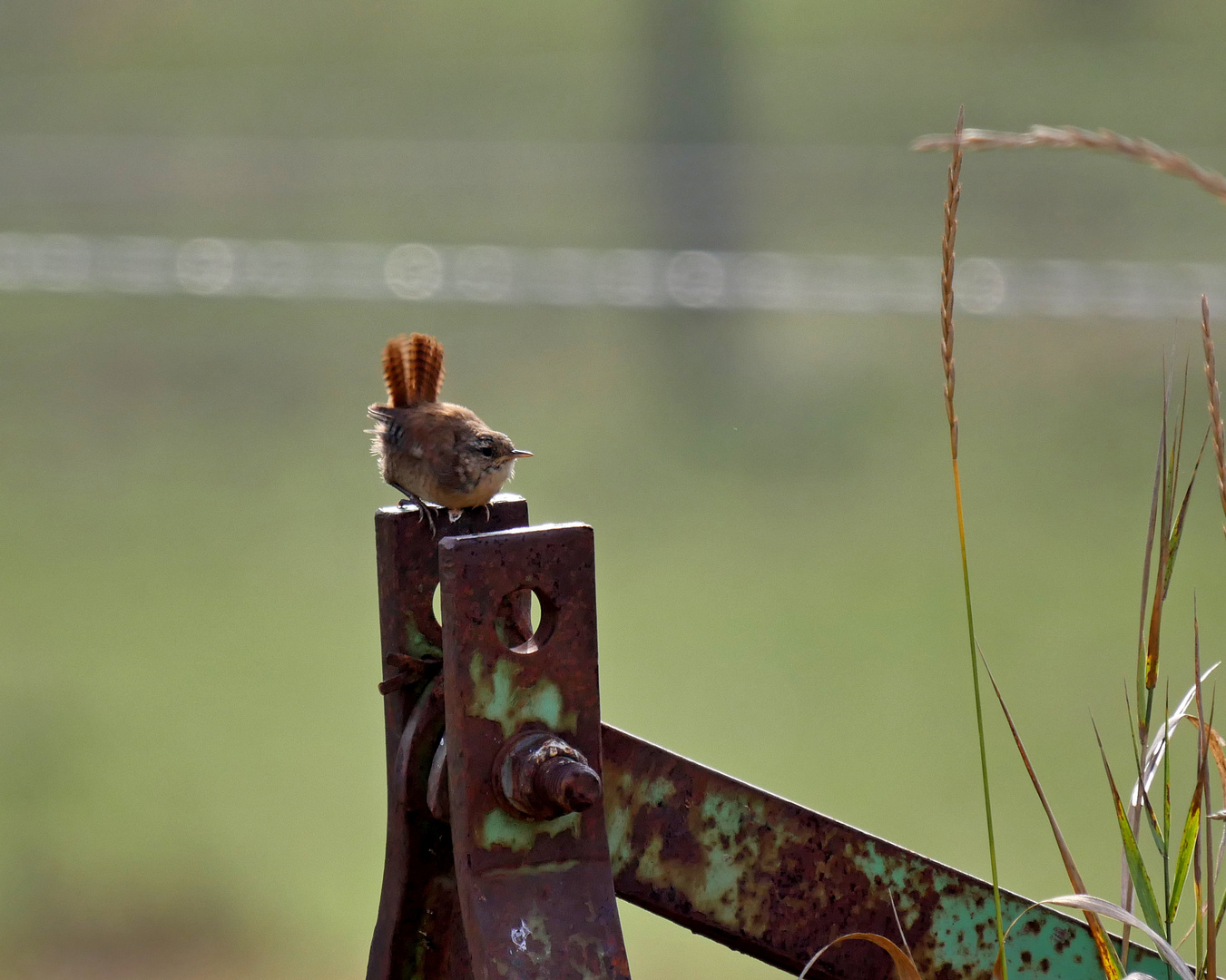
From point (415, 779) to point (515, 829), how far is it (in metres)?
0.20

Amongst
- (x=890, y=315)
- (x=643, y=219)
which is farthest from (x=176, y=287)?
(x=890, y=315)

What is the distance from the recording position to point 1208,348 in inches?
40.7

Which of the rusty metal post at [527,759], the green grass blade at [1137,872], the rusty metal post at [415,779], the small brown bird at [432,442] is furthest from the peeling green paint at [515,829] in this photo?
the small brown bird at [432,442]

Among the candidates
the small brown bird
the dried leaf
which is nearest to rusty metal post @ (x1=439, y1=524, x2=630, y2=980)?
the dried leaf

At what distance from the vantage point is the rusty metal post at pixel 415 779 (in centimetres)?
133

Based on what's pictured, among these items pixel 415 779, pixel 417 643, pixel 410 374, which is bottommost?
pixel 415 779

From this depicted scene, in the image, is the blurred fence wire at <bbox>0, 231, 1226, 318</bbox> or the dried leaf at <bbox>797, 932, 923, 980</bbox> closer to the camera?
the dried leaf at <bbox>797, 932, 923, 980</bbox>

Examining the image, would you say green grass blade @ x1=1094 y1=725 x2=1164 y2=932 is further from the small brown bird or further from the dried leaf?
the small brown bird

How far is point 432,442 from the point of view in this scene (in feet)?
8.21

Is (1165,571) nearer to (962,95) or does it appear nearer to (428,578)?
(428,578)

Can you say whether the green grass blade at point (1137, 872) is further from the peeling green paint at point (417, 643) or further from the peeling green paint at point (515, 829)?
the peeling green paint at point (417, 643)

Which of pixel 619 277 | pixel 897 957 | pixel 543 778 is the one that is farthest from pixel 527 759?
pixel 619 277

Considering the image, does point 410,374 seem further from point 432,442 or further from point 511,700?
point 511,700

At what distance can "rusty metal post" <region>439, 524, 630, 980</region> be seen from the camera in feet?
3.63
